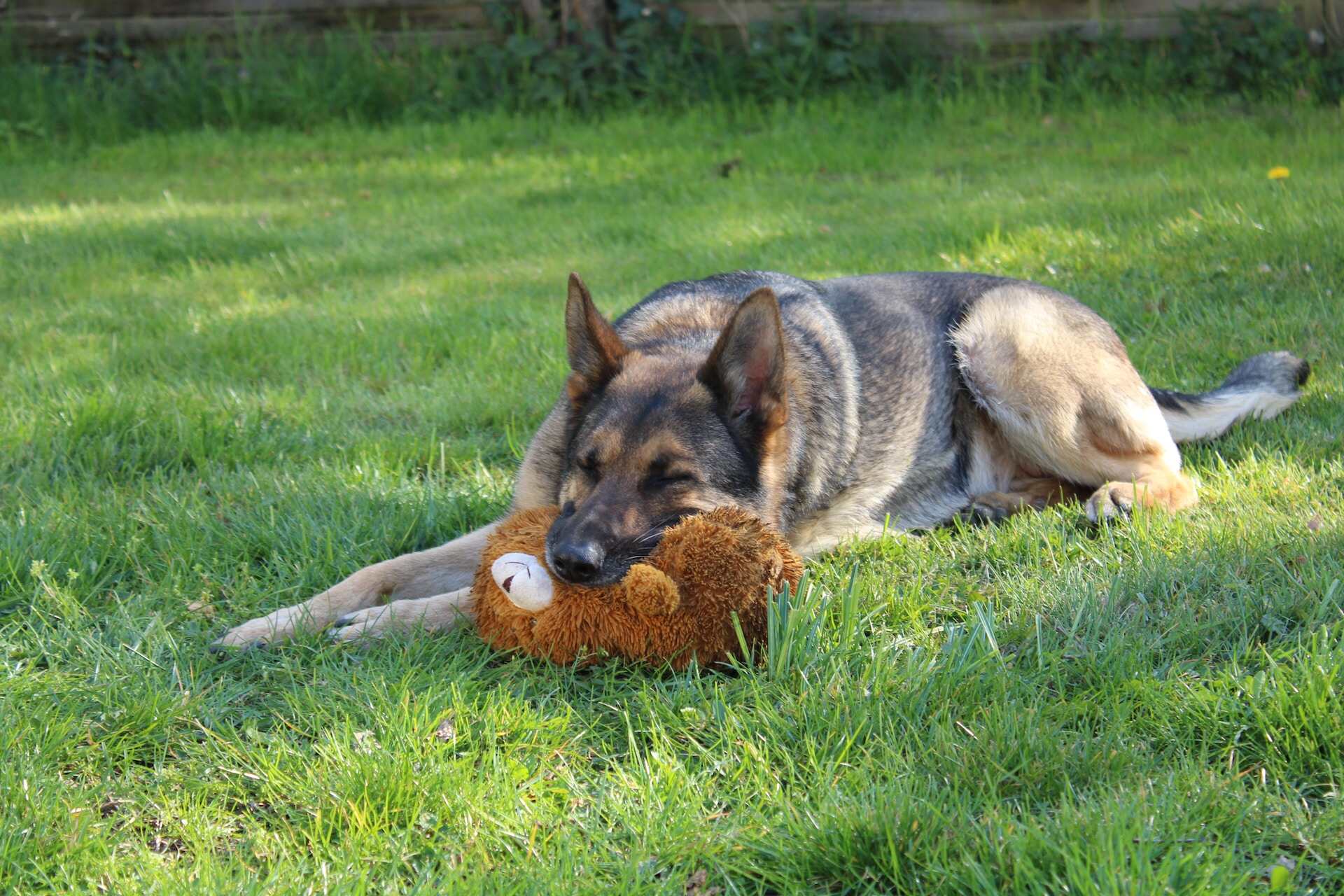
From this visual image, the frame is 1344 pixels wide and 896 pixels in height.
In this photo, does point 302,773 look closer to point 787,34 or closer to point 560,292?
point 560,292

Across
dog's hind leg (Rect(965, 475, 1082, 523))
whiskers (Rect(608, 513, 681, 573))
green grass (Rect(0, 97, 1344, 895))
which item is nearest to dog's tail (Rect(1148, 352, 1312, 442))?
green grass (Rect(0, 97, 1344, 895))

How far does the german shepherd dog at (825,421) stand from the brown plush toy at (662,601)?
0.10 metres

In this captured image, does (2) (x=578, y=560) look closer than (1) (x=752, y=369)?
Yes

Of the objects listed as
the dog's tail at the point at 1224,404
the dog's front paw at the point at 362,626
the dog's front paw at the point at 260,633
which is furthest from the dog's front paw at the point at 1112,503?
the dog's front paw at the point at 260,633

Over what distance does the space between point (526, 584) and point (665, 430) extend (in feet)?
2.14

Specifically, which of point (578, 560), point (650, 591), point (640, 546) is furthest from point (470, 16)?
point (650, 591)

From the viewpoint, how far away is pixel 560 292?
676 cm

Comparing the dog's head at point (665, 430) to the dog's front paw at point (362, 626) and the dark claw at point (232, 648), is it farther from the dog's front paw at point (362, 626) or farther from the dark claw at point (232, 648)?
the dark claw at point (232, 648)

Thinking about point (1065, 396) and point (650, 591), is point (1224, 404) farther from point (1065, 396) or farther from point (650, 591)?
point (650, 591)

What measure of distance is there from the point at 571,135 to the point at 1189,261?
554 centimetres

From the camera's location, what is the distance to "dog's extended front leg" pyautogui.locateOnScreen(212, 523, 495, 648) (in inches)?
127

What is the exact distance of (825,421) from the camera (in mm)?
4031

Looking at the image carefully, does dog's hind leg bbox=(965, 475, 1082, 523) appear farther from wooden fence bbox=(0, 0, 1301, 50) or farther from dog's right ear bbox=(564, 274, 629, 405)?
wooden fence bbox=(0, 0, 1301, 50)

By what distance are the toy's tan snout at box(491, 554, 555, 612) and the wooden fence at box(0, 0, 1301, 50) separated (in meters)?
8.66
